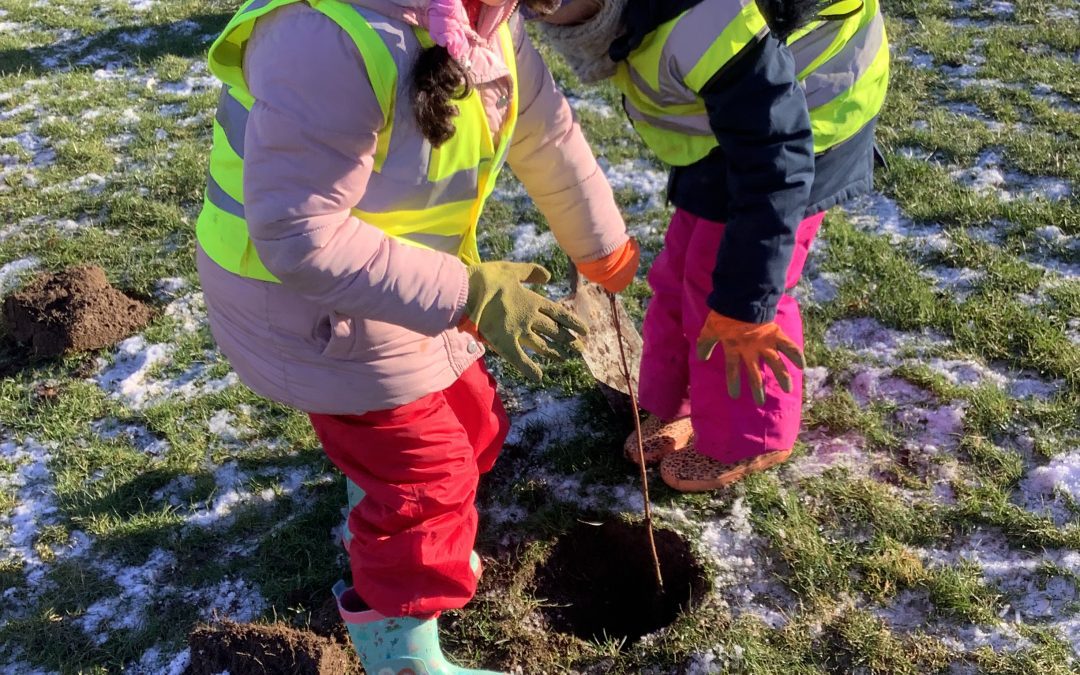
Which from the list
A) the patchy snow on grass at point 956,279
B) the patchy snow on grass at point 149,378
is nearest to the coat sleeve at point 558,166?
the patchy snow on grass at point 149,378

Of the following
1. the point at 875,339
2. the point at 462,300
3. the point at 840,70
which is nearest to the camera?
the point at 462,300

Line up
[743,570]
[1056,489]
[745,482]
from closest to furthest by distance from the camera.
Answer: [743,570]
[1056,489]
[745,482]

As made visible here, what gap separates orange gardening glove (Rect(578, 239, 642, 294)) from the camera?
215 centimetres

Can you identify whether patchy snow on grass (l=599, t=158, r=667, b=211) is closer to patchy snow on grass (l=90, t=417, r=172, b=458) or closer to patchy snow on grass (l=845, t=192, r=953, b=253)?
patchy snow on grass (l=845, t=192, r=953, b=253)

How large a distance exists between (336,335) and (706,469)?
128cm

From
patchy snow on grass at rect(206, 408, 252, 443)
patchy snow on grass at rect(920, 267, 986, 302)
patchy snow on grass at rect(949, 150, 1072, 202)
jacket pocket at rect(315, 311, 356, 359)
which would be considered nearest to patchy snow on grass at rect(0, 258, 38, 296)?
patchy snow on grass at rect(206, 408, 252, 443)

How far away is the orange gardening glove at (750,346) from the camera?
2.04 metres

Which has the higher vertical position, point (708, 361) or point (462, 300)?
point (462, 300)

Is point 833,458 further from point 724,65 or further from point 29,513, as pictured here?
point 29,513

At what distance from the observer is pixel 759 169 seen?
5.95 feet

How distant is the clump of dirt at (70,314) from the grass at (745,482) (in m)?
0.08

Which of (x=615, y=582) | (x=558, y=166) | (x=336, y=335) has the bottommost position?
(x=615, y=582)

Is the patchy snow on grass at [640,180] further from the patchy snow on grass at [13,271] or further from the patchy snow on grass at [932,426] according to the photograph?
the patchy snow on grass at [13,271]

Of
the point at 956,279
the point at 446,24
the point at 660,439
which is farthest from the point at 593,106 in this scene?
the point at 446,24
